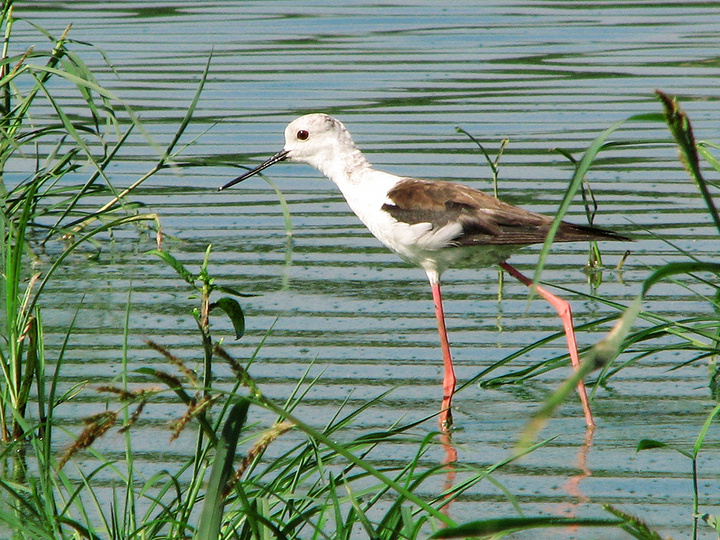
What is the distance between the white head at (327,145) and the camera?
628 centimetres

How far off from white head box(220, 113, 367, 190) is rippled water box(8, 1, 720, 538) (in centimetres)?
64

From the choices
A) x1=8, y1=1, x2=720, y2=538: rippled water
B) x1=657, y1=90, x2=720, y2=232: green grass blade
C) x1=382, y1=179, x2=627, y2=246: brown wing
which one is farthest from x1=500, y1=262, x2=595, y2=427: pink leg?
x1=657, y1=90, x2=720, y2=232: green grass blade

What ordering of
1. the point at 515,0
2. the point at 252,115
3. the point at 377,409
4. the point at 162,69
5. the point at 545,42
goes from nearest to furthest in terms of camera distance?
the point at 377,409 → the point at 252,115 → the point at 162,69 → the point at 545,42 → the point at 515,0

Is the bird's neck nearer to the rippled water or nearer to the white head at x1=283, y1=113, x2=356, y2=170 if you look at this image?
the white head at x1=283, y1=113, x2=356, y2=170

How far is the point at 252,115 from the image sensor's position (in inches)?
410

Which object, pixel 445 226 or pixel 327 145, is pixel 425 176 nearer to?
pixel 327 145

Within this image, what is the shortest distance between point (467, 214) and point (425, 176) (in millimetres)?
2913

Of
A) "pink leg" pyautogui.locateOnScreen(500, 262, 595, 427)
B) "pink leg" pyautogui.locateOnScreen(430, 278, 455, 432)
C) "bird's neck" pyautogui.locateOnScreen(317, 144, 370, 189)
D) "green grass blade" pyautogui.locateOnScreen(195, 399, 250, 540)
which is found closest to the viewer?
"green grass blade" pyautogui.locateOnScreen(195, 399, 250, 540)

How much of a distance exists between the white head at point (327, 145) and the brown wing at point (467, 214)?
47cm

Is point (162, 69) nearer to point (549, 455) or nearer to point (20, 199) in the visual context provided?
point (20, 199)

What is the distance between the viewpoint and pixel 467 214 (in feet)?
18.3

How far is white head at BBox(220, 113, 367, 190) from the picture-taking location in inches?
247

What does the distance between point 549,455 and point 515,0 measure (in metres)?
12.8

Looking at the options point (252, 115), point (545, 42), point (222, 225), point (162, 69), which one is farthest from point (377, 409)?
point (545, 42)
